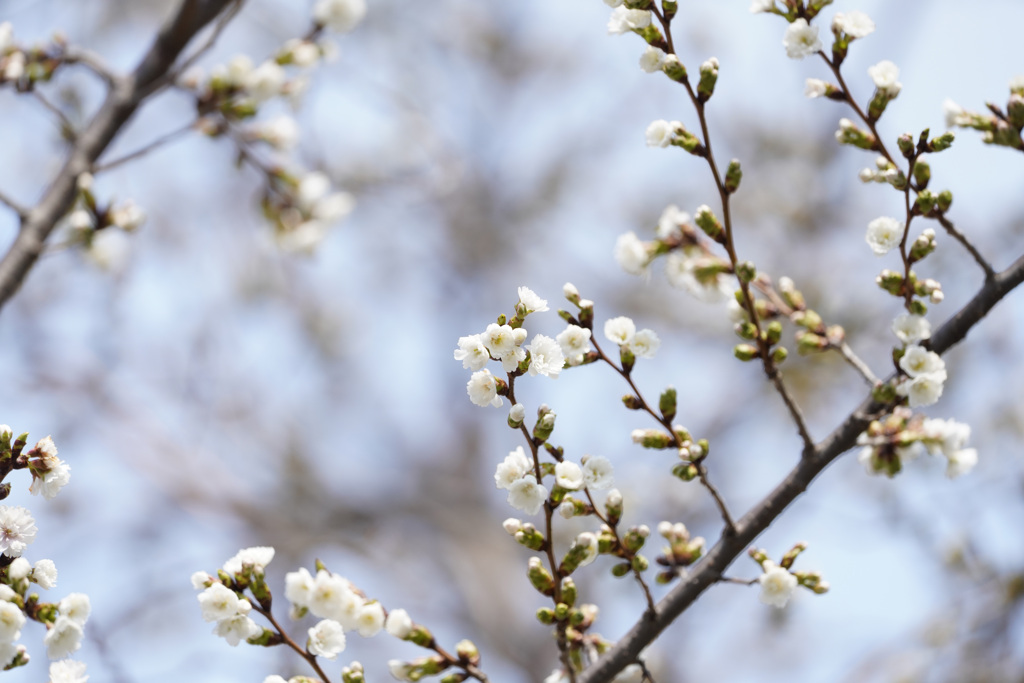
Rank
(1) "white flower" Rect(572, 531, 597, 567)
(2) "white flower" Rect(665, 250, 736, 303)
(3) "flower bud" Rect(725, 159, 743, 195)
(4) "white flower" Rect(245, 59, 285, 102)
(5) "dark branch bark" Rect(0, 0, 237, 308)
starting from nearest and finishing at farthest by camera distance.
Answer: (1) "white flower" Rect(572, 531, 597, 567) → (3) "flower bud" Rect(725, 159, 743, 195) → (2) "white flower" Rect(665, 250, 736, 303) → (5) "dark branch bark" Rect(0, 0, 237, 308) → (4) "white flower" Rect(245, 59, 285, 102)

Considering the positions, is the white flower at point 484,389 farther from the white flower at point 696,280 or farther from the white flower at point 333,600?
the white flower at point 696,280

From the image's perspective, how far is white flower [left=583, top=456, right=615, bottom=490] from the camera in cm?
159

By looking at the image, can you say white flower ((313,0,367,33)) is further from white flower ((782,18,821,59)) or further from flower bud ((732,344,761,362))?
flower bud ((732,344,761,362))

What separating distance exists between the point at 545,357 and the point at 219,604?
822 mm

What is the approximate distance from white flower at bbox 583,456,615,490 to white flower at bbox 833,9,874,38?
1.15m

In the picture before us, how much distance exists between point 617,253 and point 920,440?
33.5 inches

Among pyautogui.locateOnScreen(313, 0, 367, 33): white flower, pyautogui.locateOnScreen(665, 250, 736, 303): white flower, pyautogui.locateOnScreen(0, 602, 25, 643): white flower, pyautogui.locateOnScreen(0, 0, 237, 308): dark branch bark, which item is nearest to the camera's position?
pyautogui.locateOnScreen(0, 602, 25, 643): white flower

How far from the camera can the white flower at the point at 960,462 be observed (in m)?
1.66

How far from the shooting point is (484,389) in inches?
63.0

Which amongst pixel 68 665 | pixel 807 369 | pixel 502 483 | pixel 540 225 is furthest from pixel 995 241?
pixel 68 665

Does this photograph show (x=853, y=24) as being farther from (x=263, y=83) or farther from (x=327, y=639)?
(x=263, y=83)

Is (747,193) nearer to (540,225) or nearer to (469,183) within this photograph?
(540,225)

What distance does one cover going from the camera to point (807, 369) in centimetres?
664

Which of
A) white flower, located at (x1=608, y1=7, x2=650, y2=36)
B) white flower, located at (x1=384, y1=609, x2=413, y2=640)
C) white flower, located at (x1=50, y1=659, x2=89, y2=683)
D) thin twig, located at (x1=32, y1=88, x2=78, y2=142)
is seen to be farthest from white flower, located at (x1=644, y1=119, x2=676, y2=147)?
thin twig, located at (x1=32, y1=88, x2=78, y2=142)
